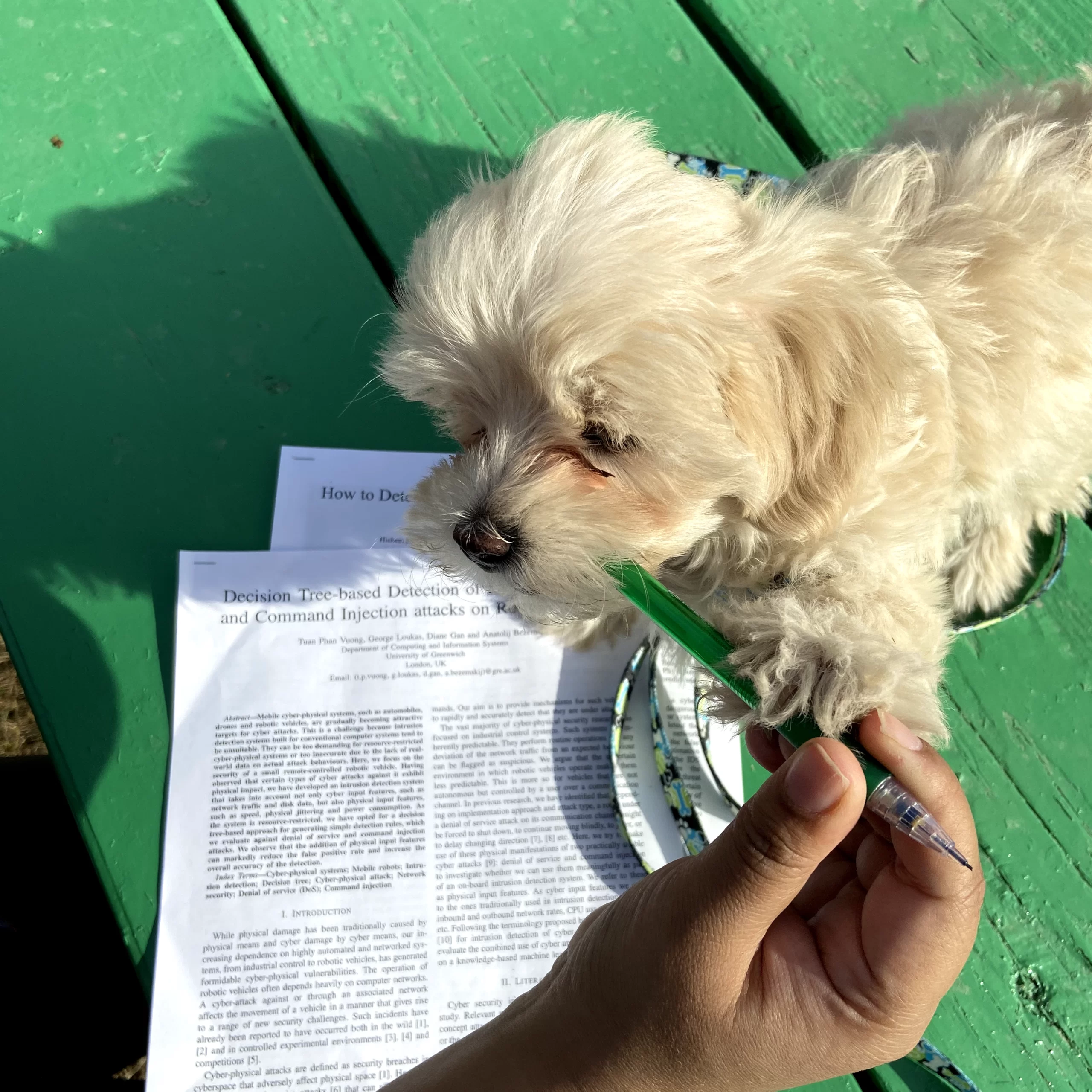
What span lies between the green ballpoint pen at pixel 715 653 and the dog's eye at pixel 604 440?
0.13m

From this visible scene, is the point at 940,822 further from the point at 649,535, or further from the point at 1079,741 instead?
the point at 1079,741

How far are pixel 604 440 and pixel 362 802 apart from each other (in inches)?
25.9

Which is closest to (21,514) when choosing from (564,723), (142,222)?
(142,222)

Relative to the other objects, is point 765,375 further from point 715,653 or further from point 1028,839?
point 1028,839

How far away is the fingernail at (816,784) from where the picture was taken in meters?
0.68

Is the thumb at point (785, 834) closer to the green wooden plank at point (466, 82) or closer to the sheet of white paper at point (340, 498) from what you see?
the sheet of white paper at point (340, 498)

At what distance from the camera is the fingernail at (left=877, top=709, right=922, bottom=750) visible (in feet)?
2.59

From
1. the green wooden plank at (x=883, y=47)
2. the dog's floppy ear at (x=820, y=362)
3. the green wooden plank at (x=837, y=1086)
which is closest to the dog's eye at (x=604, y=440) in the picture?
the dog's floppy ear at (x=820, y=362)

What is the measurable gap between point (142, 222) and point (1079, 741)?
5.78 feet

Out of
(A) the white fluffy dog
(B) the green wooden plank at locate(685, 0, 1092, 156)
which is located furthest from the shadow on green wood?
(B) the green wooden plank at locate(685, 0, 1092, 156)

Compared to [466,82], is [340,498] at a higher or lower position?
lower

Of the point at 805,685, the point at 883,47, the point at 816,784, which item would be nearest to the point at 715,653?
the point at 805,685

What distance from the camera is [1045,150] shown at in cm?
102

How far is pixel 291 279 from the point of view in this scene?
1345mm
